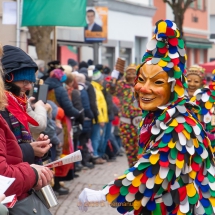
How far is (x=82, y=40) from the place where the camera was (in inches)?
931

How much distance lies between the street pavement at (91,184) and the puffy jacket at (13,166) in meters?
4.06

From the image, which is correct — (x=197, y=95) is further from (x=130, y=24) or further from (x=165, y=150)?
(x=130, y=24)

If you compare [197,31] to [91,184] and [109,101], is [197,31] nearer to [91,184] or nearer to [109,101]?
[109,101]

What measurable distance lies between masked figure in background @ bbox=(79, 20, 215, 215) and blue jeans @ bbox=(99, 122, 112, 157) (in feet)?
28.0

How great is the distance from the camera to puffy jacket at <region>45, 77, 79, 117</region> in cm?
1009

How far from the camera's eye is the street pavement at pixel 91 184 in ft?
29.0

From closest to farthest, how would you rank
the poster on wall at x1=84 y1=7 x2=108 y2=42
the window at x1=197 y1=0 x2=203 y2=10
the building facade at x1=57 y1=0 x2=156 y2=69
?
1. the poster on wall at x1=84 y1=7 x2=108 y2=42
2. the building facade at x1=57 y1=0 x2=156 y2=69
3. the window at x1=197 y1=0 x2=203 y2=10

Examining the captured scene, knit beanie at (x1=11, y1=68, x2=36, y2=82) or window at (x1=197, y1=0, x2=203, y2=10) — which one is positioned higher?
window at (x1=197, y1=0, x2=203, y2=10)

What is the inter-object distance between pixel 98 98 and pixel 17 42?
410 centimetres

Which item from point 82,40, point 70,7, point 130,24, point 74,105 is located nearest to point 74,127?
point 74,105

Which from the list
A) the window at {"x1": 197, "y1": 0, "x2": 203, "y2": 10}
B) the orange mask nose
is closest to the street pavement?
the orange mask nose

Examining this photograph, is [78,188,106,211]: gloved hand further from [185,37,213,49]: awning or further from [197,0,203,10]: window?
[197,0,203,10]: window

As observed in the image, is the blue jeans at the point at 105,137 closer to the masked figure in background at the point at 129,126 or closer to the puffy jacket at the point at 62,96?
the masked figure in background at the point at 129,126

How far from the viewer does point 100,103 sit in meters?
13.4
